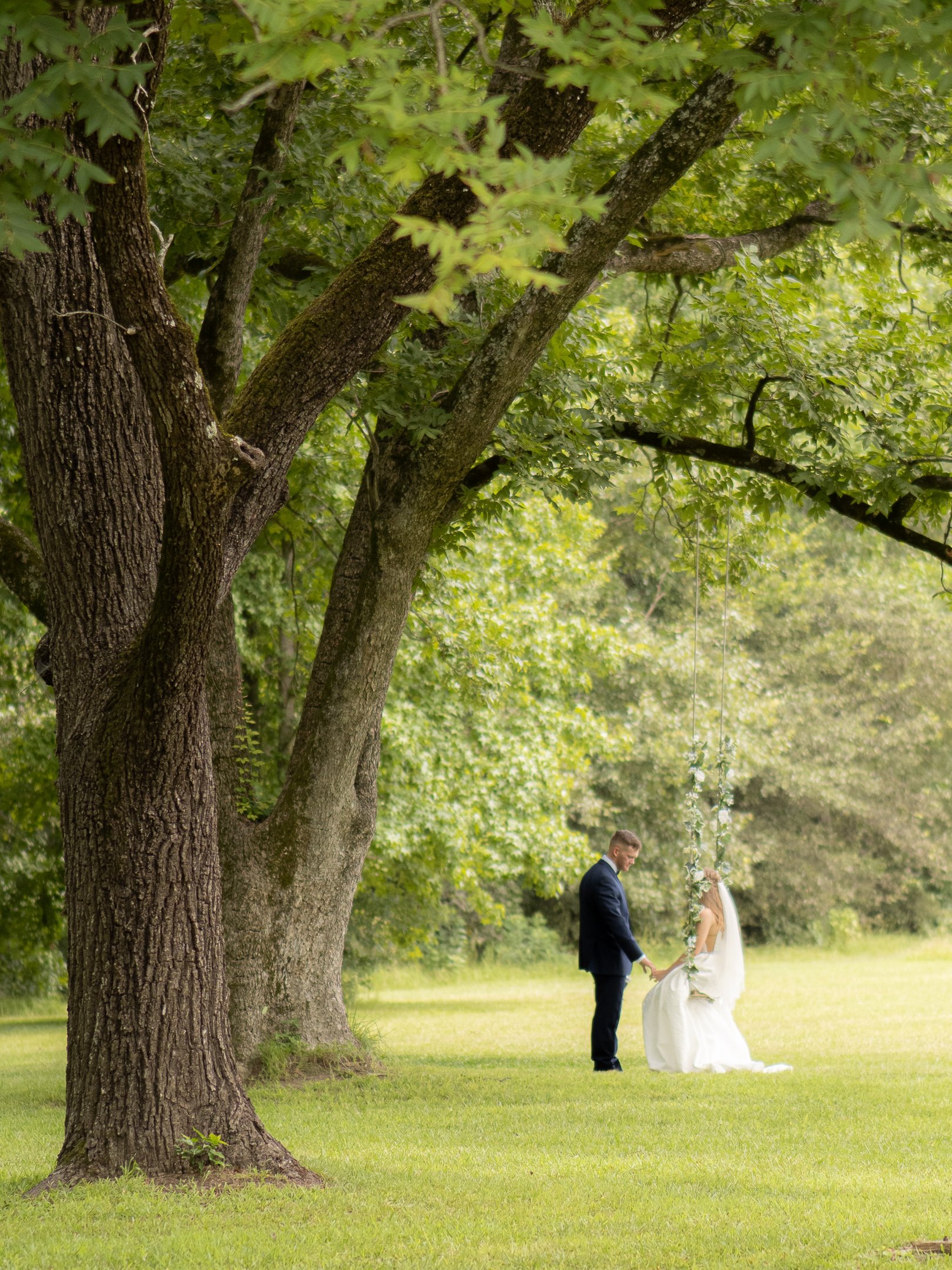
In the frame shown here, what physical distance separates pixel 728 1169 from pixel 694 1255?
1591 mm

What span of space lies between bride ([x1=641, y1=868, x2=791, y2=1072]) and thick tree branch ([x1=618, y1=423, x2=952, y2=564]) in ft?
10.2

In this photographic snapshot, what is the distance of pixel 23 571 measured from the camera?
26.7 feet

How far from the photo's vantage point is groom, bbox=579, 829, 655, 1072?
35.4ft

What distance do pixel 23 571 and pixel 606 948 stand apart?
5736mm

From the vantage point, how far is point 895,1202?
5.61 metres

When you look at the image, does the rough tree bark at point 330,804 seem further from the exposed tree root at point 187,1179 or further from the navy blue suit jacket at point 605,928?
the exposed tree root at point 187,1179

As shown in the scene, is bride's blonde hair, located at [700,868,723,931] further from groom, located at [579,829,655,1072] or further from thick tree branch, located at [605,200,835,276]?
thick tree branch, located at [605,200,835,276]

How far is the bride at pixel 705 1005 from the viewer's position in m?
10.4

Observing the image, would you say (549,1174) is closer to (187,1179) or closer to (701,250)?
(187,1179)

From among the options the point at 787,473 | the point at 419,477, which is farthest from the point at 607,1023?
the point at 419,477

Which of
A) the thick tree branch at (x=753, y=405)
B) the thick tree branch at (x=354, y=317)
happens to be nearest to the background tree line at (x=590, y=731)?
the thick tree branch at (x=753, y=405)

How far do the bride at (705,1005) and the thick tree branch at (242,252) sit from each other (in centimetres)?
548

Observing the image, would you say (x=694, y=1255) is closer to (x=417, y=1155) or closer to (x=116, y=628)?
(x=417, y=1155)

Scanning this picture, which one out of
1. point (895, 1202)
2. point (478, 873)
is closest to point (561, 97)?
point (895, 1202)
